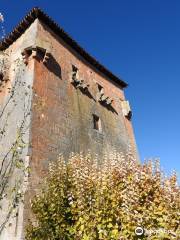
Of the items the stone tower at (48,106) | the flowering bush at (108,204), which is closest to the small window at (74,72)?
the stone tower at (48,106)

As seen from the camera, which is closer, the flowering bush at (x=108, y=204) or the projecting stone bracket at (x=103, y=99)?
the flowering bush at (x=108, y=204)

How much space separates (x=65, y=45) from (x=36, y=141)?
23.9ft

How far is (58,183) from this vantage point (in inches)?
400

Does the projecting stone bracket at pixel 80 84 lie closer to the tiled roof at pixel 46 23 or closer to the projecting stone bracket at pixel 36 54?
the projecting stone bracket at pixel 36 54

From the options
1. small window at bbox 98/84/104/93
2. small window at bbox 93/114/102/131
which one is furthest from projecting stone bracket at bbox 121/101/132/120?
small window at bbox 93/114/102/131

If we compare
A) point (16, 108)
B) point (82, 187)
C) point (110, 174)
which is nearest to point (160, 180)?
point (110, 174)

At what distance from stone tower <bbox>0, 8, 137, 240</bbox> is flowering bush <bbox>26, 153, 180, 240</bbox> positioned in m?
0.95

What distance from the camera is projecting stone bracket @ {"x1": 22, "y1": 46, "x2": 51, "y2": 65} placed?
14148mm

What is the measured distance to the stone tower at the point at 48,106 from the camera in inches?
444

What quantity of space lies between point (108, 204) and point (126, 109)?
11.8 metres

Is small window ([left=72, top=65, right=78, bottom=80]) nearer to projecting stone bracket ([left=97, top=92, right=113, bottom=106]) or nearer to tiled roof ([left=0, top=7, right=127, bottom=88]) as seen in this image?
tiled roof ([left=0, top=7, right=127, bottom=88])

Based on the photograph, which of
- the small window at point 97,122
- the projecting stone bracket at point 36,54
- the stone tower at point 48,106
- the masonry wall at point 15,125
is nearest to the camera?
the masonry wall at point 15,125

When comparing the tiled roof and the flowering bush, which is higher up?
the tiled roof

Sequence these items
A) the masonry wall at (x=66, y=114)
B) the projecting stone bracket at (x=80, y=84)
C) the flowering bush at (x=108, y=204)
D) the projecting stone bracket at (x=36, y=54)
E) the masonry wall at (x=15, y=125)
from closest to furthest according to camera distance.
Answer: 1. the flowering bush at (x=108, y=204)
2. the masonry wall at (x=15, y=125)
3. the masonry wall at (x=66, y=114)
4. the projecting stone bracket at (x=36, y=54)
5. the projecting stone bracket at (x=80, y=84)
